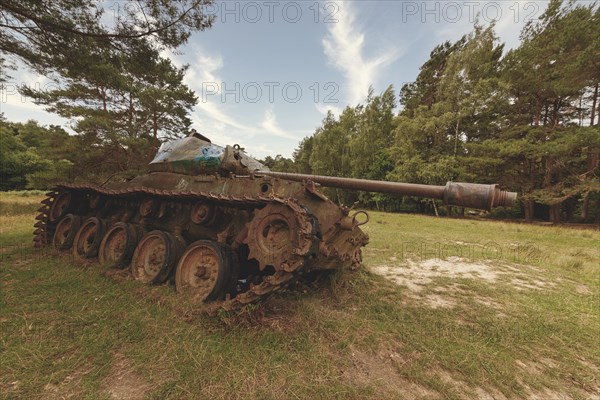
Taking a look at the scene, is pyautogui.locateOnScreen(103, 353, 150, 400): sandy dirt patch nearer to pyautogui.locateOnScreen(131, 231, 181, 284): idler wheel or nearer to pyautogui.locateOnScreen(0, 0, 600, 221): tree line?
pyautogui.locateOnScreen(131, 231, 181, 284): idler wheel

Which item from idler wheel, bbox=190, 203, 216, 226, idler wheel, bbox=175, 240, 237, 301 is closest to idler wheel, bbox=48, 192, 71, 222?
idler wheel, bbox=190, 203, 216, 226

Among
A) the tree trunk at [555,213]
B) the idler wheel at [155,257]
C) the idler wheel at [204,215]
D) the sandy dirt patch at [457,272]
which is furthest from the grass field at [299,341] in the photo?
the tree trunk at [555,213]

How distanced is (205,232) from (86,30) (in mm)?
6083

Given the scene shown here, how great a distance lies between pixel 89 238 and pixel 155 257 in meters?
2.35

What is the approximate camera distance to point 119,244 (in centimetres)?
523

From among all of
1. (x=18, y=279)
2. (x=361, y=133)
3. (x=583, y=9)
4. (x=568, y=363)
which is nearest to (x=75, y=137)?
(x=18, y=279)

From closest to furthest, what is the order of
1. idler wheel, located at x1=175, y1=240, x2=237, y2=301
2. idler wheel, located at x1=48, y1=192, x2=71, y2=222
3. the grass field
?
the grass field → idler wheel, located at x1=175, y1=240, x2=237, y2=301 → idler wheel, located at x1=48, y1=192, x2=71, y2=222

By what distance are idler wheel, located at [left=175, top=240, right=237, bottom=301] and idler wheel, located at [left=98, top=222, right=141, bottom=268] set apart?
135 centimetres

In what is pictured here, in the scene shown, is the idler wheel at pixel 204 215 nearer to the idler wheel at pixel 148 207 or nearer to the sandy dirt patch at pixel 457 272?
the idler wheel at pixel 148 207

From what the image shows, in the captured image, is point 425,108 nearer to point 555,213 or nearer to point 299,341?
point 555,213

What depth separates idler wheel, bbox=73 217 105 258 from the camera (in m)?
5.37

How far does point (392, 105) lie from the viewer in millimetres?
31844

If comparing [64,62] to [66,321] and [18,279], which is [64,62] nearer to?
[18,279]

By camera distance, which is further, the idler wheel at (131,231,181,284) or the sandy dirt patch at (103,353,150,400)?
the idler wheel at (131,231,181,284)
